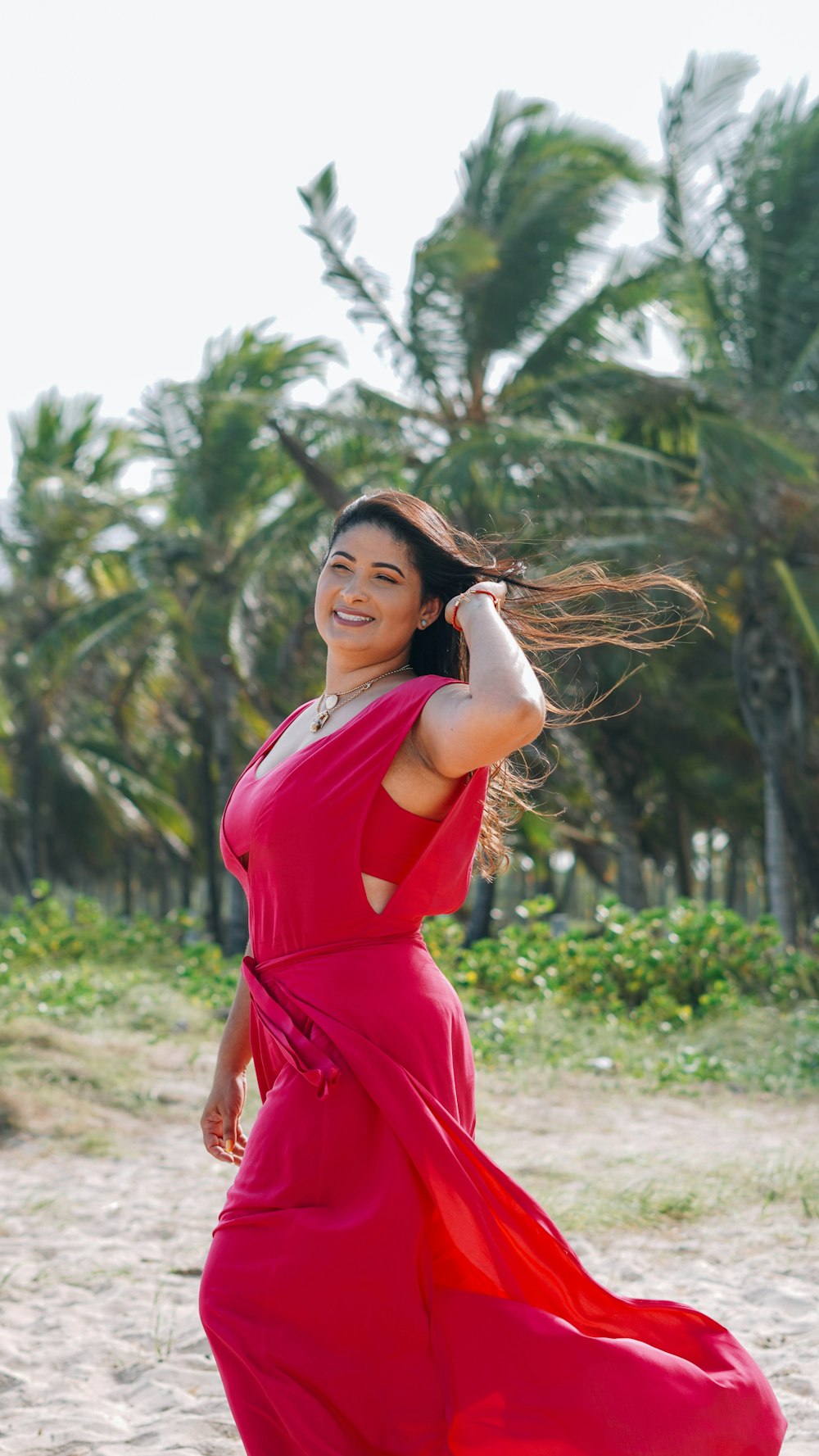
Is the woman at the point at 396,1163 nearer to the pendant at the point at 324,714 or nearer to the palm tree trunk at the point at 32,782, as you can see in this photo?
the pendant at the point at 324,714

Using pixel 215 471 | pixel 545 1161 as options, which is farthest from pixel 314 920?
pixel 215 471

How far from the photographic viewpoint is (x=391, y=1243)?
1815 mm

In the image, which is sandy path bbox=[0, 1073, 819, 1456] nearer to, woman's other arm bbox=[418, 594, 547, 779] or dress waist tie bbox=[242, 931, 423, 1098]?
dress waist tie bbox=[242, 931, 423, 1098]

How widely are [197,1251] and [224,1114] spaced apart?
2321 mm

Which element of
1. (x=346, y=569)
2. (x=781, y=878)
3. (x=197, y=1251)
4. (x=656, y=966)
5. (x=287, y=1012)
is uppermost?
(x=346, y=569)

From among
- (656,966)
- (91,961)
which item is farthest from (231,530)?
(656,966)

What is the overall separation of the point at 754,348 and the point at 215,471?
20.8ft

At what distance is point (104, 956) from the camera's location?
13.4 m

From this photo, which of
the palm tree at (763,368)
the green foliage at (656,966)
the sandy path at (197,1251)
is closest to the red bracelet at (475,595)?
the sandy path at (197,1251)

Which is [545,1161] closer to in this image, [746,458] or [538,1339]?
[538,1339]

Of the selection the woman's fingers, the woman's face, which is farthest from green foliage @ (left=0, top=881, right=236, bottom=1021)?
the woman's face

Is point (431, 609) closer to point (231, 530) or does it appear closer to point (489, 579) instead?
point (489, 579)

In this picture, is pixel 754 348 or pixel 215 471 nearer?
pixel 754 348

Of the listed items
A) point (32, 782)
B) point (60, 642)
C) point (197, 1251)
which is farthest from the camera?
point (32, 782)
